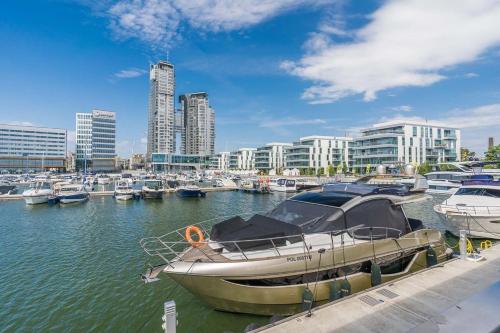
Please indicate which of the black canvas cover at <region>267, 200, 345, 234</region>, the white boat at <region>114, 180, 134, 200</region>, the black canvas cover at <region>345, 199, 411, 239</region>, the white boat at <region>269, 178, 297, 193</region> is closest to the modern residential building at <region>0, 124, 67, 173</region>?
the white boat at <region>114, 180, 134, 200</region>

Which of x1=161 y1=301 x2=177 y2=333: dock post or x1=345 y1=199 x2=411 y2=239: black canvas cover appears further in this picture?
x1=345 y1=199 x2=411 y2=239: black canvas cover

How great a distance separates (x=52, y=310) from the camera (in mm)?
9773

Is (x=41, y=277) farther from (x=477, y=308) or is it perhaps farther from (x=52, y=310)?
(x=477, y=308)

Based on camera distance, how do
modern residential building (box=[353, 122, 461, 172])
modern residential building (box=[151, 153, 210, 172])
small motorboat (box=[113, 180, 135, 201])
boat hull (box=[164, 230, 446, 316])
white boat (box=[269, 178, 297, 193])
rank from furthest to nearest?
modern residential building (box=[151, 153, 210, 172]) → modern residential building (box=[353, 122, 461, 172]) → white boat (box=[269, 178, 297, 193]) → small motorboat (box=[113, 180, 135, 201]) → boat hull (box=[164, 230, 446, 316])

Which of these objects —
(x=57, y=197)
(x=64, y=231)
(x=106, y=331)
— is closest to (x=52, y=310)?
(x=106, y=331)

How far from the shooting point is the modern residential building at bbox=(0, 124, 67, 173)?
494ft

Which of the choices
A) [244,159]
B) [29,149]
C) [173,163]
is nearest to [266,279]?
[244,159]

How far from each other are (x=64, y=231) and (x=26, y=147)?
→ 17480 cm

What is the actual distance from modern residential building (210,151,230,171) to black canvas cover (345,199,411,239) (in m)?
170

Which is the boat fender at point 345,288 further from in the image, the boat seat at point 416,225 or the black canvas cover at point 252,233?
the boat seat at point 416,225

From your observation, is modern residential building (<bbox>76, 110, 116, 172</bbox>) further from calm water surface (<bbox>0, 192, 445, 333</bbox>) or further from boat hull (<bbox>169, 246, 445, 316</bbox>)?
boat hull (<bbox>169, 246, 445, 316</bbox>)

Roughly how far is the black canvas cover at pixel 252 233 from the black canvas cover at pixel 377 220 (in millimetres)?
2280

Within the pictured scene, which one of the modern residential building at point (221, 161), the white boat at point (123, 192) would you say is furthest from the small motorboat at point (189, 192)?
the modern residential building at point (221, 161)

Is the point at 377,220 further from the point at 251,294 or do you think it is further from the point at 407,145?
the point at 407,145
